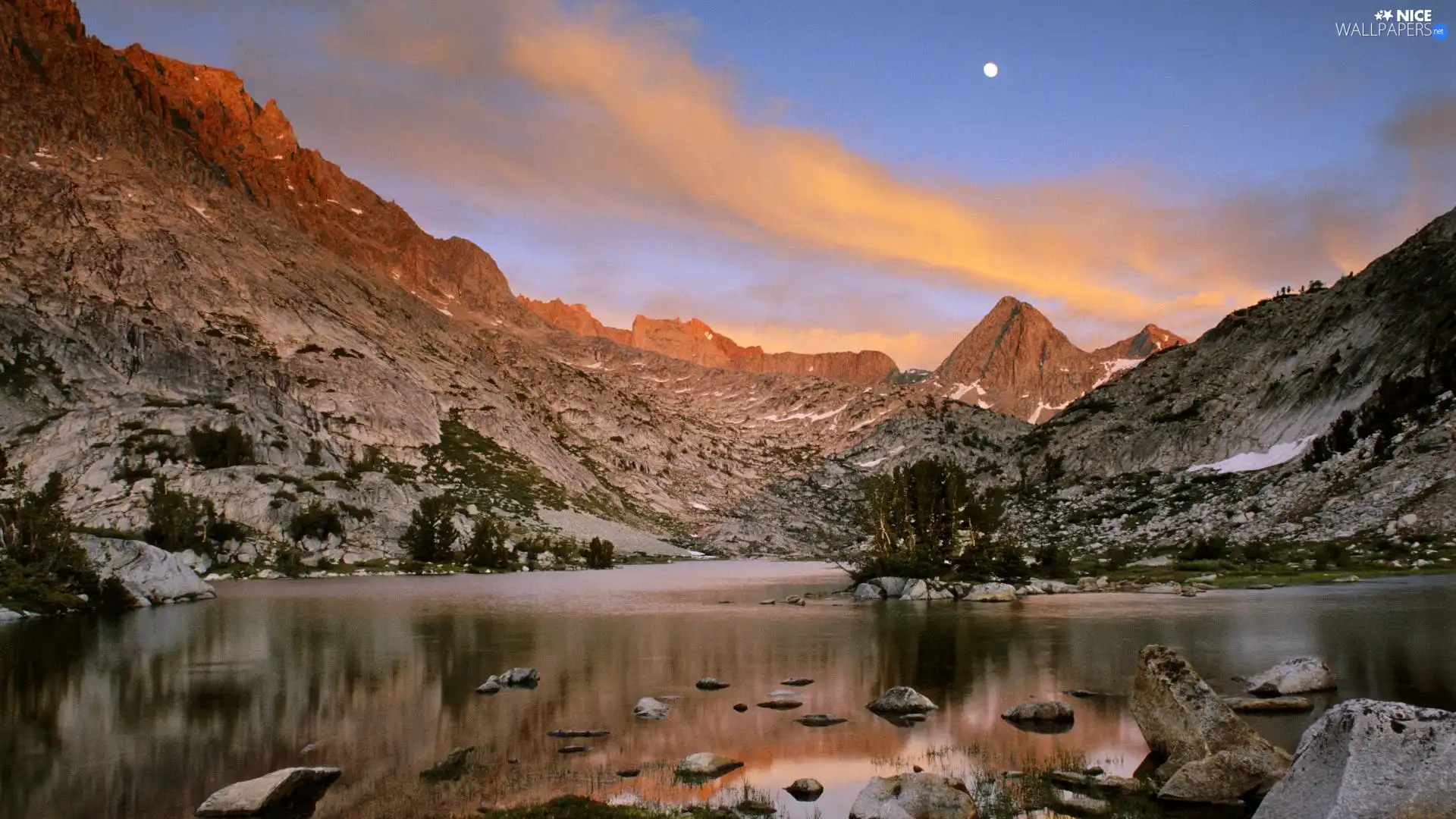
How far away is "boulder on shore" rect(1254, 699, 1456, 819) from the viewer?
13805 millimetres

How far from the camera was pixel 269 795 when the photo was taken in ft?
67.7

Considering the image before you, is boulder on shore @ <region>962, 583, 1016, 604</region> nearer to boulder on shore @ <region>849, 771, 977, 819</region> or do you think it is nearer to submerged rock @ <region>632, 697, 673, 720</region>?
submerged rock @ <region>632, 697, 673, 720</region>

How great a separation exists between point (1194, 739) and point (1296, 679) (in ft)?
43.1

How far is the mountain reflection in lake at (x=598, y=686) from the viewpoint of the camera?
24.0m

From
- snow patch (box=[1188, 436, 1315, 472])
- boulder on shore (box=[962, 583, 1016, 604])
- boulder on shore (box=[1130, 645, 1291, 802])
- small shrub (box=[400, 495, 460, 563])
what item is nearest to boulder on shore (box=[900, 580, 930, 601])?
boulder on shore (box=[962, 583, 1016, 604])

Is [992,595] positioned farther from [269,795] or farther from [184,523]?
[184,523]

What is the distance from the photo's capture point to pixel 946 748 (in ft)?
85.3

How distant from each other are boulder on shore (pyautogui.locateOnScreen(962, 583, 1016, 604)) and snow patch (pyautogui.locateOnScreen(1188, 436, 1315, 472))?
88.6 m

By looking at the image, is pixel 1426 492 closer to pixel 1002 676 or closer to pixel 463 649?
pixel 1002 676

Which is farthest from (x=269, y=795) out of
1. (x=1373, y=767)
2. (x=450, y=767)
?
(x=1373, y=767)

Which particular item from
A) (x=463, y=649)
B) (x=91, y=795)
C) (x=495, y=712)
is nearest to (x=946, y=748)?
(x=495, y=712)

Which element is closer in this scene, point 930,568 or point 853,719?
point 853,719

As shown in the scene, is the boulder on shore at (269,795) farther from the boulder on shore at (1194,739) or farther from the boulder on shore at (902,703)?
the boulder on shore at (1194,739)

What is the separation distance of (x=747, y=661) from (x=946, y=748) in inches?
874
